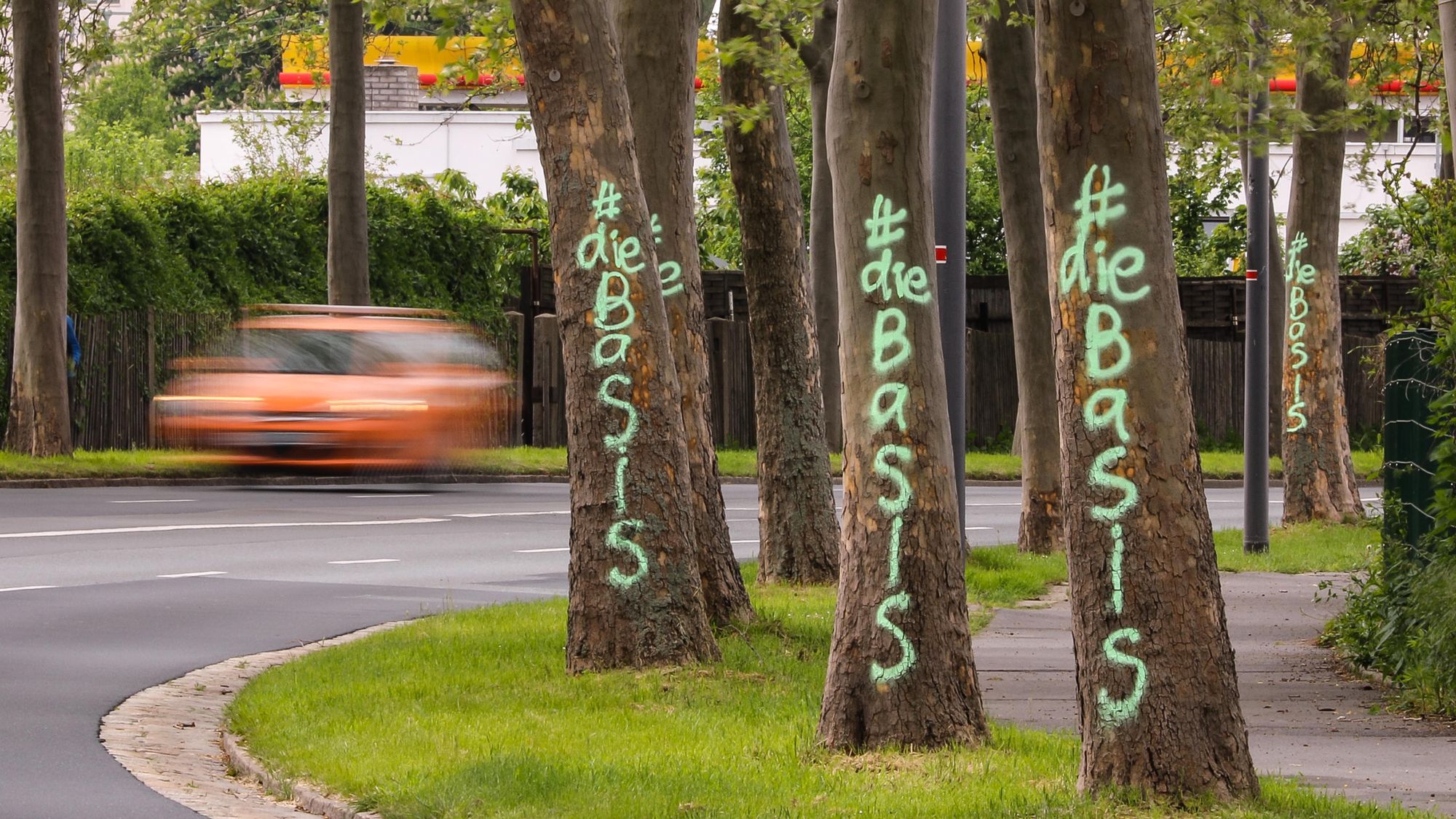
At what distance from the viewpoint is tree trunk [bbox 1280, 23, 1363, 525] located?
65.3ft

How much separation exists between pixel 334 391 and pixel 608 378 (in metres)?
14.5

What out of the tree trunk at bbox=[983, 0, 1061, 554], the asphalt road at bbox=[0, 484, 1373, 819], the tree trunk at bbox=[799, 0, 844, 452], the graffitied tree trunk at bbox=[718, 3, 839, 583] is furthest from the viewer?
the tree trunk at bbox=[799, 0, 844, 452]

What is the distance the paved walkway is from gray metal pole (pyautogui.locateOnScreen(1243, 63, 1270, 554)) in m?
3.25

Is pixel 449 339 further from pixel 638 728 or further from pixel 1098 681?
pixel 1098 681

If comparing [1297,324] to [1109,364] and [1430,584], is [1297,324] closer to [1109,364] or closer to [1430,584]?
[1430,584]

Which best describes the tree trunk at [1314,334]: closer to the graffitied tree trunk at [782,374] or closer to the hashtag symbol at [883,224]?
the graffitied tree trunk at [782,374]

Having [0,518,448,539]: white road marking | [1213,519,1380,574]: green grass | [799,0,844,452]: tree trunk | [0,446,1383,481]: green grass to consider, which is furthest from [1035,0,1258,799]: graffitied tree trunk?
[0,446,1383,481]: green grass

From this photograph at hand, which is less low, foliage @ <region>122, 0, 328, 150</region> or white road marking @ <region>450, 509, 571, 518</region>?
foliage @ <region>122, 0, 328, 150</region>

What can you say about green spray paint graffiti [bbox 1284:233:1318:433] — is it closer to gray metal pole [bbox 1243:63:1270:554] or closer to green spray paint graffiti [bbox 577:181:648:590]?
gray metal pole [bbox 1243:63:1270:554]

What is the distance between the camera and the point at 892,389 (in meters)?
7.89

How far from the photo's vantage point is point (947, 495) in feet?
26.1

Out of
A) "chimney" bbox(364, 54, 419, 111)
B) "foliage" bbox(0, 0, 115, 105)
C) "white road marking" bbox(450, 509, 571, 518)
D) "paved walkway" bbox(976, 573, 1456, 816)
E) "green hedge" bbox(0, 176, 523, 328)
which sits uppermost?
"chimney" bbox(364, 54, 419, 111)

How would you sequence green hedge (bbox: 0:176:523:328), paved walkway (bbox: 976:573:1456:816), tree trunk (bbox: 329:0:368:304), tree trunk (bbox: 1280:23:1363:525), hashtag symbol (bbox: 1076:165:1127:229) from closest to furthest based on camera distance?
hashtag symbol (bbox: 1076:165:1127:229) < paved walkway (bbox: 976:573:1456:816) < tree trunk (bbox: 1280:23:1363:525) < tree trunk (bbox: 329:0:368:304) < green hedge (bbox: 0:176:523:328)

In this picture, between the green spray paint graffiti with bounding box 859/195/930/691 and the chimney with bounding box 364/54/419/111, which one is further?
the chimney with bounding box 364/54/419/111
